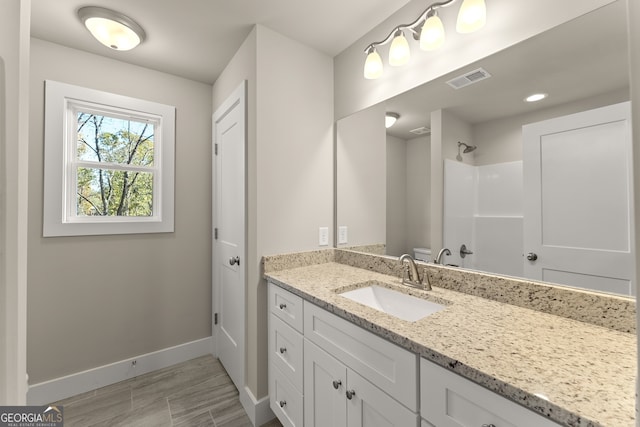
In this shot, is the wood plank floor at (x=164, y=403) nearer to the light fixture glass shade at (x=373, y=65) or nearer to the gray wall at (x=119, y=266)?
the gray wall at (x=119, y=266)

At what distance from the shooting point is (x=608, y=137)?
907mm

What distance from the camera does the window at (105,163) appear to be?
1.82m

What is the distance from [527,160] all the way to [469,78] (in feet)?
1.56

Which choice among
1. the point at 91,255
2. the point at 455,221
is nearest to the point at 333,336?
the point at 455,221

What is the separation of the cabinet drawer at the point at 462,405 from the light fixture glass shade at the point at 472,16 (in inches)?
53.0


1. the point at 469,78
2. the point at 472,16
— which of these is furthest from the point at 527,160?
the point at 472,16

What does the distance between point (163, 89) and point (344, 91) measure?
1530 mm

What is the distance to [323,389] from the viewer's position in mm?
1174

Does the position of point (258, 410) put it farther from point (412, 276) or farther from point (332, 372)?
point (412, 276)

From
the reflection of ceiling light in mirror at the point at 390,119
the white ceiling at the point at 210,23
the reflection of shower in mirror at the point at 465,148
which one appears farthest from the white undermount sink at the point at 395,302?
the white ceiling at the point at 210,23

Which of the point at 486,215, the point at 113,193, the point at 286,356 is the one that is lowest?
the point at 286,356

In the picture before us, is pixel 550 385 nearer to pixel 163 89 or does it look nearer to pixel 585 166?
pixel 585 166

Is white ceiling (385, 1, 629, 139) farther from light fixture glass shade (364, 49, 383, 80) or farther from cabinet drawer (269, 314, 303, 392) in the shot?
A: cabinet drawer (269, 314, 303, 392)

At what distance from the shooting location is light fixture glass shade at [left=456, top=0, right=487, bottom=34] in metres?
1.13
